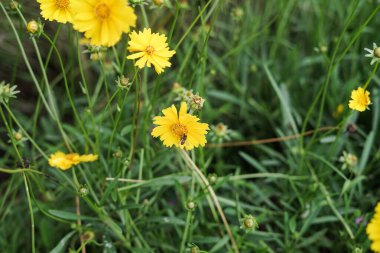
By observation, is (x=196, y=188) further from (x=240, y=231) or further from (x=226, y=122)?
(x=226, y=122)

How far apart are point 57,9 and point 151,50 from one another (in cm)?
23

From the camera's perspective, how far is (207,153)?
59.1 inches

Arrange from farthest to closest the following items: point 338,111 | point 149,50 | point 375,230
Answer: point 338,111 → point 149,50 → point 375,230

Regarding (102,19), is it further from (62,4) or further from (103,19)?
(62,4)

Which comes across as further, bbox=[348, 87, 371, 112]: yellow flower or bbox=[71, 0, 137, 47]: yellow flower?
bbox=[348, 87, 371, 112]: yellow flower

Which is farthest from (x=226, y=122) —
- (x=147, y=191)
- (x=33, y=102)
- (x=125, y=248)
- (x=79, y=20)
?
(x=79, y=20)

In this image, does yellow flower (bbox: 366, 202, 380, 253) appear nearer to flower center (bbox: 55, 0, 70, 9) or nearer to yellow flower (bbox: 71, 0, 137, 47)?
yellow flower (bbox: 71, 0, 137, 47)

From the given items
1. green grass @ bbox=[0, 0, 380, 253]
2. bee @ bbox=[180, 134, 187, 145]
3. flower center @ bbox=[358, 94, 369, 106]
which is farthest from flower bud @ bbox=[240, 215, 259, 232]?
flower center @ bbox=[358, 94, 369, 106]

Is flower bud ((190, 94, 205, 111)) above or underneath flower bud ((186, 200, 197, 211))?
above

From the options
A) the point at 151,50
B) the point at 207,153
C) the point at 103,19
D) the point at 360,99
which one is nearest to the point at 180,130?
the point at 151,50

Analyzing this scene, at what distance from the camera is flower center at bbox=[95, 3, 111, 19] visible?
2.70 ft

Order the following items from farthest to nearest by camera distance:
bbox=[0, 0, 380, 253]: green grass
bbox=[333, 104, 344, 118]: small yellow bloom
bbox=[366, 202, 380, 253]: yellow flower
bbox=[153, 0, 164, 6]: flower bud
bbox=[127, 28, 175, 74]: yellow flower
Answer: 1. bbox=[333, 104, 344, 118]: small yellow bloom
2. bbox=[0, 0, 380, 253]: green grass
3. bbox=[153, 0, 164, 6]: flower bud
4. bbox=[127, 28, 175, 74]: yellow flower
5. bbox=[366, 202, 380, 253]: yellow flower

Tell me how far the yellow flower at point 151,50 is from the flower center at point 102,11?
3.8 inches

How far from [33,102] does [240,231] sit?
3.62ft
